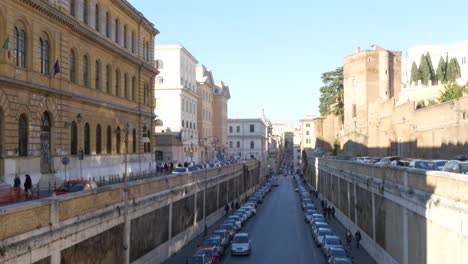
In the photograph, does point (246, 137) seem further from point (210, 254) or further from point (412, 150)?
point (210, 254)

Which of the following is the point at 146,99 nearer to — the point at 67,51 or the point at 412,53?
the point at 67,51

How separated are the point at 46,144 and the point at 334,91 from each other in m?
77.1

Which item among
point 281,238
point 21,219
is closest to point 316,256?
point 281,238

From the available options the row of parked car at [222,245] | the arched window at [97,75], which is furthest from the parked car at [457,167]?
the arched window at [97,75]

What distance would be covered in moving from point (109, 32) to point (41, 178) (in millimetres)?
17372

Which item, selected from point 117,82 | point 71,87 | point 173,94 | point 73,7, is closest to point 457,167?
point 71,87

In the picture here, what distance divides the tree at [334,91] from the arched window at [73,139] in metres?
68.8

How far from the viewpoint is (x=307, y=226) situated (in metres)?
50.6

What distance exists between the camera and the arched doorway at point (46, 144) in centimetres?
3359

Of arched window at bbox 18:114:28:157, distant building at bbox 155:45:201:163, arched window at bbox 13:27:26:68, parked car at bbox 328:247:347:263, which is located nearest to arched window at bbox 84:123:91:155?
arched window at bbox 18:114:28:157

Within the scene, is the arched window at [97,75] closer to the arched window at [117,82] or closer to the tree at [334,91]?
the arched window at [117,82]

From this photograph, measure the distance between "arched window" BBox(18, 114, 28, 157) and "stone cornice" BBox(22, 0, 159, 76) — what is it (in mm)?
6431

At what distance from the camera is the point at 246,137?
5846 inches

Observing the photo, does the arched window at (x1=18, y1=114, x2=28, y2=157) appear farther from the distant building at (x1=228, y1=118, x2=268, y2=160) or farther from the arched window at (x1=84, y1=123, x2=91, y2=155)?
the distant building at (x1=228, y1=118, x2=268, y2=160)
